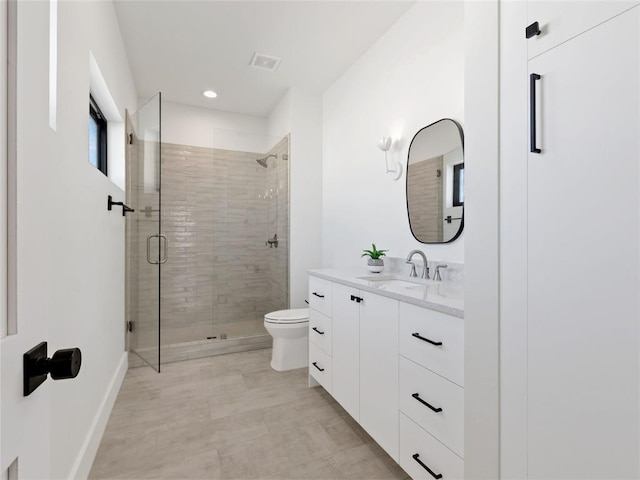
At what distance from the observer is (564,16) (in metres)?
0.85

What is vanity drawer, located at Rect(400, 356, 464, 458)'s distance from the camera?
1.19 meters

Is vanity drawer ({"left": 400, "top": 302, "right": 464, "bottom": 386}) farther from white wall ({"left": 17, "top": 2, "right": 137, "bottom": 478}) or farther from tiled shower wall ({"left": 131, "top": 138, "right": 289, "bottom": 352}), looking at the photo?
tiled shower wall ({"left": 131, "top": 138, "right": 289, "bottom": 352})

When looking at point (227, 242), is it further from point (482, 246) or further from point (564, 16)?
point (564, 16)

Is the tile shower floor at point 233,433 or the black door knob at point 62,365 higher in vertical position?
the black door knob at point 62,365

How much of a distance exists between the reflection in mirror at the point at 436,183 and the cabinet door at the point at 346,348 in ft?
2.19

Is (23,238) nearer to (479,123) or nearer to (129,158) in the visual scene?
Result: (479,123)

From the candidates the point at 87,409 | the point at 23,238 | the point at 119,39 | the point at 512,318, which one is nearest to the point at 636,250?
the point at 512,318

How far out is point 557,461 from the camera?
33.9 inches

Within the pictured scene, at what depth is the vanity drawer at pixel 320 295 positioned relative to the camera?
7.23 feet

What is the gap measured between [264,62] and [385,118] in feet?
4.28

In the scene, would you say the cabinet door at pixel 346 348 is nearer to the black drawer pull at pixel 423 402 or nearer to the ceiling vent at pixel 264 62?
the black drawer pull at pixel 423 402

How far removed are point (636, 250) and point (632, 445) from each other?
0.44m

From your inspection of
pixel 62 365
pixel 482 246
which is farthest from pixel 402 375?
pixel 62 365

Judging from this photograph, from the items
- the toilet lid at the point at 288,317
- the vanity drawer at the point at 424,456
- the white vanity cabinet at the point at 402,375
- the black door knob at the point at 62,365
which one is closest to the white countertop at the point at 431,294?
the white vanity cabinet at the point at 402,375
